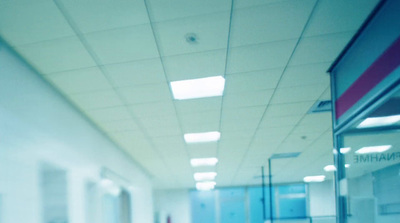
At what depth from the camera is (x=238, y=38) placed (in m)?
3.09

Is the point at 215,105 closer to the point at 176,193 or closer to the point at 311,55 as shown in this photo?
the point at 311,55

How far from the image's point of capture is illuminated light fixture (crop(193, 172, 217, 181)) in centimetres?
1056

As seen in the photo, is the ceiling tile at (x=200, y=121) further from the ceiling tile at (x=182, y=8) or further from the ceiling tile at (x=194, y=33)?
the ceiling tile at (x=182, y=8)

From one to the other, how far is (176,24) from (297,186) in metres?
12.8

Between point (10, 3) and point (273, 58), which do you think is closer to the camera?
point (10, 3)

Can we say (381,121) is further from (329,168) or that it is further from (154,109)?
(329,168)

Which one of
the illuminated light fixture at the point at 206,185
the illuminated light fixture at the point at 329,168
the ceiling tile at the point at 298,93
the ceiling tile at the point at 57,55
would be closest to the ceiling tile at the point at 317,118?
the ceiling tile at the point at 298,93

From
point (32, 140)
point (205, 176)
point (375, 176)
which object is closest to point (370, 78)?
point (375, 176)

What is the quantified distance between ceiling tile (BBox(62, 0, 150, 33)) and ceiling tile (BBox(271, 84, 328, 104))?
92.5 inches

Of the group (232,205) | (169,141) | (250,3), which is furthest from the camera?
(232,205)

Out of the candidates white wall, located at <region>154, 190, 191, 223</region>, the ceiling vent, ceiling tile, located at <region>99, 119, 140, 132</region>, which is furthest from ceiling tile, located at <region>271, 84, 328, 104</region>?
white wall, located at <region>154, 190, 191, 223</region>

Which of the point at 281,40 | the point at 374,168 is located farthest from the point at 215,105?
the point at 374,168

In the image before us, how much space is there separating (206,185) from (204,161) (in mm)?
5148

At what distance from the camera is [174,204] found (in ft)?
45.6
